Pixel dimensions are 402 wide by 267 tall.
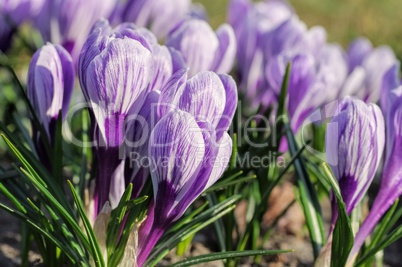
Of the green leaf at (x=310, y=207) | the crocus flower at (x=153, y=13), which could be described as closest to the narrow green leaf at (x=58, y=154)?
the green leaf at (x=310, y=207)

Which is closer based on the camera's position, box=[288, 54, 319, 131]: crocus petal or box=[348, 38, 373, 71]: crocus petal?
box=[288, 54, 319, 131]: crocus petal

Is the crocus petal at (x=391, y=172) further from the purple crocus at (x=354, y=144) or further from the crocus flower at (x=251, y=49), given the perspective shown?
the crocus flower at (x=251, y=49)

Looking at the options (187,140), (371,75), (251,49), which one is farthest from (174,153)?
(371,75)

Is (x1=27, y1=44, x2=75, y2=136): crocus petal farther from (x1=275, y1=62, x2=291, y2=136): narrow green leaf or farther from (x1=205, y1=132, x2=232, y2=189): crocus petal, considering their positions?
(x1=275, y1=62, x2=291, y2=136): narrow green leaf

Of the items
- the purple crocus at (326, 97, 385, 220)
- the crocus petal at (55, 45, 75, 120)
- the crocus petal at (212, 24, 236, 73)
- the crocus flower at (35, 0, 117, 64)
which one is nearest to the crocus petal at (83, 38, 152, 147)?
the crocus petal at (55, 45, 75, 120)

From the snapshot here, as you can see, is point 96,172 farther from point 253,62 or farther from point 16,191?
point 253,62

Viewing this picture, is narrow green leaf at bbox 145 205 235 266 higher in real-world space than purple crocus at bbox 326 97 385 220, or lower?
lower

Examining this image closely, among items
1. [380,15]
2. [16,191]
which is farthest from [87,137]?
[380,15]

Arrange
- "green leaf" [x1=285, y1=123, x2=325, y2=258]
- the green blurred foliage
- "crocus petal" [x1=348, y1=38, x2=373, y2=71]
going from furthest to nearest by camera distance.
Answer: the green blurred foliage
"crocus petal" [x1=348, y1=38, x2=373, y2=71]
"green leaf" [x1=285, y1=123, x2=325, y2=258]
